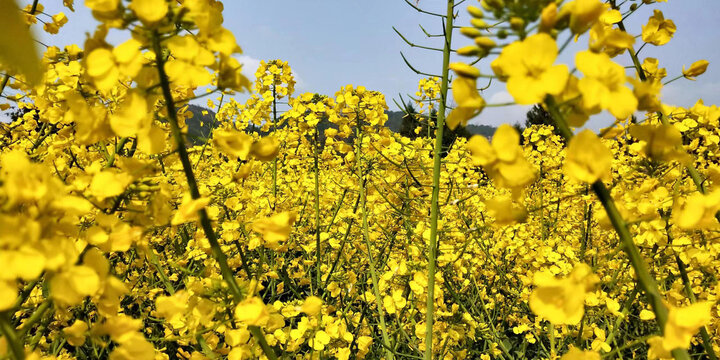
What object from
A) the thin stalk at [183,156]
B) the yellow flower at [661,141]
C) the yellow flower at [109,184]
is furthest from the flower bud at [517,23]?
the yellow flower at [109,184]

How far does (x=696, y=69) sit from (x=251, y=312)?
159cm

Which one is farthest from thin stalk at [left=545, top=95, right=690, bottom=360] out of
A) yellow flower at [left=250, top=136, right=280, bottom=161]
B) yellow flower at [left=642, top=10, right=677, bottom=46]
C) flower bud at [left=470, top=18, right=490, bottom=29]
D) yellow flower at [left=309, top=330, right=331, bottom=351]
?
yellow flower at [left=309, top=330, right=331, bottom=351]

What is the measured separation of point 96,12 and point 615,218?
1060 mm

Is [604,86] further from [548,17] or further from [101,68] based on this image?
[101,68]

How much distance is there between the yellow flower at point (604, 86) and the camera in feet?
2.55

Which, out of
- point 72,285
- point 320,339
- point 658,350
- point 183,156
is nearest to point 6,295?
point 72,285

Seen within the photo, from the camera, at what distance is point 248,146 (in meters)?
1.06

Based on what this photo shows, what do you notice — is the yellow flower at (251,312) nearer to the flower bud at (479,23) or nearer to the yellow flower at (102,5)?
the yellow flower at (102,5)

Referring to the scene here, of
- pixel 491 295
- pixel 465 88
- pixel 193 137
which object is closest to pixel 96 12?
pixel 193 137

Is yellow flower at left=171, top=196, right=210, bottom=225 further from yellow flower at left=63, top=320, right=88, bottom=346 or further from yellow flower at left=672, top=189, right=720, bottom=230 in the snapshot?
yellow flower at left=672, top=189, right=720, bottom=230

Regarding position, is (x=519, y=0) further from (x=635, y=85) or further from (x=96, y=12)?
(x=96, y=12)

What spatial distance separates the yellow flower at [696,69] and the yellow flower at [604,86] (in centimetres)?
93

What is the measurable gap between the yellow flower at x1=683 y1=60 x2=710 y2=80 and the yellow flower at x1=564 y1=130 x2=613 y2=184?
3.30ft

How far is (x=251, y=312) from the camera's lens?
94cm
